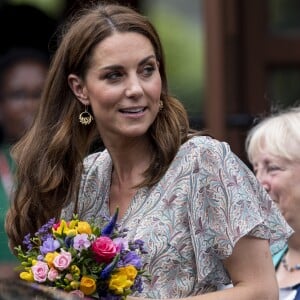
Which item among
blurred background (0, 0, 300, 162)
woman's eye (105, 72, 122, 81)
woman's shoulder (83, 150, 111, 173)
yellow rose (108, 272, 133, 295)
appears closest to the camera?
yellow rose (108, 272, 133, 295)

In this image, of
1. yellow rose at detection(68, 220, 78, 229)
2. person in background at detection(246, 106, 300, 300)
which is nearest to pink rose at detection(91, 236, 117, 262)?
yellow rose at detection(68, 220, 78, 229)

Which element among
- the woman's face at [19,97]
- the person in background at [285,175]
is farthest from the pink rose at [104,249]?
the woman's face at [19,97]

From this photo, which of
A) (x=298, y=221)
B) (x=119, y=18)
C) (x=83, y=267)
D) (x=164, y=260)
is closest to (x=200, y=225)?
(x=164, y=260)

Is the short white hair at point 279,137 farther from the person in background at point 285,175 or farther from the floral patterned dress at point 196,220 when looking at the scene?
the floral patterned dress at point 196,220

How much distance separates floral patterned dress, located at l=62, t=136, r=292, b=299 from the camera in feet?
13.6

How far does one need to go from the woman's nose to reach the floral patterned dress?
23 centimetres

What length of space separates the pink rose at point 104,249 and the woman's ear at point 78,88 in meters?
0.60

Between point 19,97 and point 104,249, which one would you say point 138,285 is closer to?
point 104,249

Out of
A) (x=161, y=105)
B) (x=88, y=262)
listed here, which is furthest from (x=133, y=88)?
(x=88, y=262)

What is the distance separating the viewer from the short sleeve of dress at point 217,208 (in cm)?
415

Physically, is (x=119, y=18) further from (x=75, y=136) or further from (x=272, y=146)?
(x=272, y=146)

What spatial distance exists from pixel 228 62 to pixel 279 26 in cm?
46

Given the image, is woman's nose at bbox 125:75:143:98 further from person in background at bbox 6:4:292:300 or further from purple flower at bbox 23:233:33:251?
purple flower at bbox 23:233:33:251

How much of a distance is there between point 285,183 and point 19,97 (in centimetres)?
274
